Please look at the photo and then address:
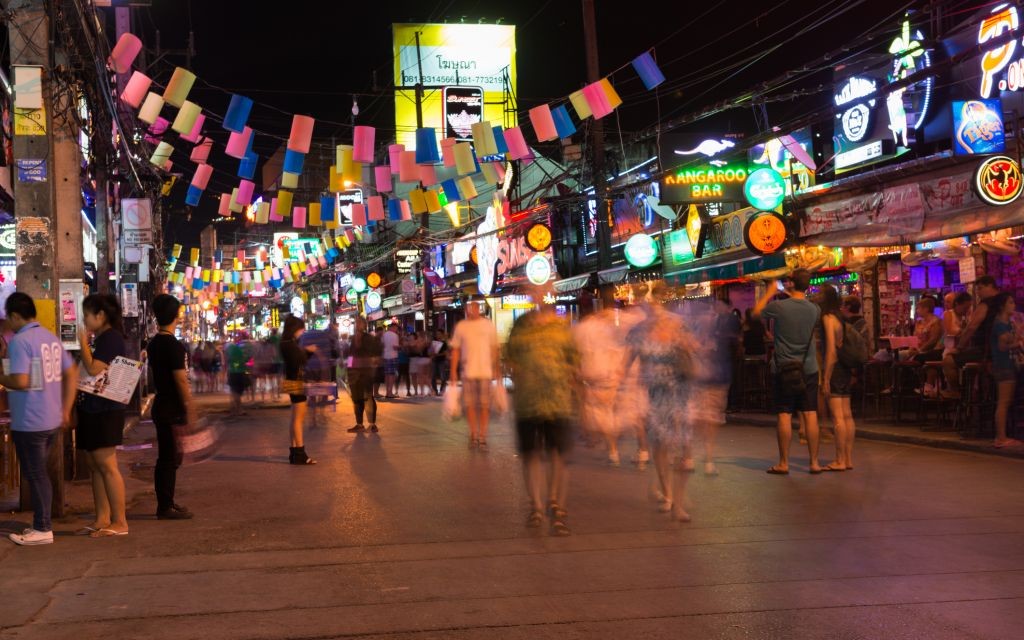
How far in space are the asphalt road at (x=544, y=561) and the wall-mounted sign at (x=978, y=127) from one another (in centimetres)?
564

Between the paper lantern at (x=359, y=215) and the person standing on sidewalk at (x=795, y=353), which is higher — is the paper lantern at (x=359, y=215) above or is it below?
above

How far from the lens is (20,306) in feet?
24.1

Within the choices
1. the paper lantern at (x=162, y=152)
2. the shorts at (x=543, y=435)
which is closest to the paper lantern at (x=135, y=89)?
the paper lantern at (x=162, y=152)

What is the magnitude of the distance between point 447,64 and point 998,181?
112 ft

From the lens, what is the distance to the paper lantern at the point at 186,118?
1507cm

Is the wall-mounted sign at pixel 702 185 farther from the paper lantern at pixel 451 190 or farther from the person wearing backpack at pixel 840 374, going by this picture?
the person wearing backpack at pixel 840 374

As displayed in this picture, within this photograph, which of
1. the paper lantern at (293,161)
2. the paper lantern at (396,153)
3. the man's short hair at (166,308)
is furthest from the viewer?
the paper lantern at (396,153)

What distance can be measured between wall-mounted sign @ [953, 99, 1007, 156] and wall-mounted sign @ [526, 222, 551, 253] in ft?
46.8

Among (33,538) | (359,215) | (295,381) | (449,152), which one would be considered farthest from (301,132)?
(359,215)

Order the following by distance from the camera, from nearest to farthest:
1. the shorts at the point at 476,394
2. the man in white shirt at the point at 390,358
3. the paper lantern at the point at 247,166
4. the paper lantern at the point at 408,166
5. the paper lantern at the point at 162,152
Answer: the shorts at the point at 476,394
the paper lantern at the point at 247,166
the paper lantern at the point at 408,166
the paper lantern at the point at 162,152
the man in white shirt at the point at 390,358

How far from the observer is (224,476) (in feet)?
37.7

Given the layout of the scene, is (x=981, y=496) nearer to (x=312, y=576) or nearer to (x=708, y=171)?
(x=312, y=576)

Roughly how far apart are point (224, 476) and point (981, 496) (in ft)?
26.4

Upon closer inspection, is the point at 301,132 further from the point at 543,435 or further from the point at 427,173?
the point at 543,435
